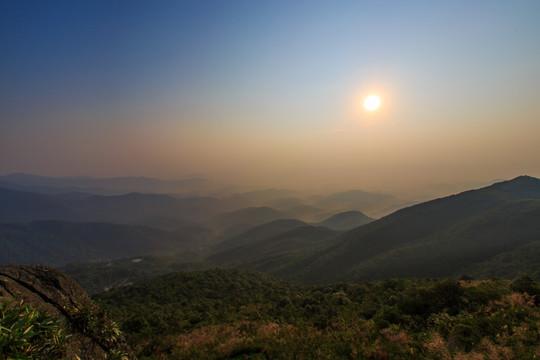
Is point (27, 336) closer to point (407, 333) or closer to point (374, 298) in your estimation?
point (407, 333)

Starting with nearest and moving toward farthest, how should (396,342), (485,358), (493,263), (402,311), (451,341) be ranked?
(485,358)
(451,341)
(396,342)
(402,311)
(493,263)

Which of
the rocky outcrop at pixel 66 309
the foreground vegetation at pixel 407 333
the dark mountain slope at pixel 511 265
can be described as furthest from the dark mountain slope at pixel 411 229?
the rocky outcrop at pixel 66 309

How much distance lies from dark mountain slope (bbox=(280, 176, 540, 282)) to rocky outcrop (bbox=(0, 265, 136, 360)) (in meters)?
70.5

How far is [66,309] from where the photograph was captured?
20.9 feet

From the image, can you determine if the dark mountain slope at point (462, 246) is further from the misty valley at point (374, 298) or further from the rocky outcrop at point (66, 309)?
the rocky outcrop at point (66, 309)

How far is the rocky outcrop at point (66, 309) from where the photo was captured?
5.95 meters

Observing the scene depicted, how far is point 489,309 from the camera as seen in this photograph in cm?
1123

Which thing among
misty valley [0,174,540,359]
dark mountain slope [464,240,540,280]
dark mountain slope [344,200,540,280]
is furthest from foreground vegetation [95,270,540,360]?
dark mountain slope [344,200,540,280]

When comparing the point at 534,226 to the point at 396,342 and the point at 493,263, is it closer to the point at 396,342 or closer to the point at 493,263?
the point at 493,263

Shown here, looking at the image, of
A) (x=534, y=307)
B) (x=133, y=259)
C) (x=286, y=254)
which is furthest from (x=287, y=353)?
(x=133, y=259)

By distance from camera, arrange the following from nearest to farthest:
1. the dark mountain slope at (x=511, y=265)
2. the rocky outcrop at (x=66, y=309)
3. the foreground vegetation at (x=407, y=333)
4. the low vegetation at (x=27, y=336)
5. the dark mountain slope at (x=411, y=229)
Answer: the low vegetation at (x=27, y=336), the rocky outcrop at (x=66, y=309), the foreground vegetation at (x=407, y=333), the dark mountain slope at (x=511, y=265), the dark mountain slope at (x=411, y=229)

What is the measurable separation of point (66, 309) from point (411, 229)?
10942cm

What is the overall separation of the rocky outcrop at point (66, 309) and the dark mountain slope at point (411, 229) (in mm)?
70538

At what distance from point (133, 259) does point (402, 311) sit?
183222 mm
